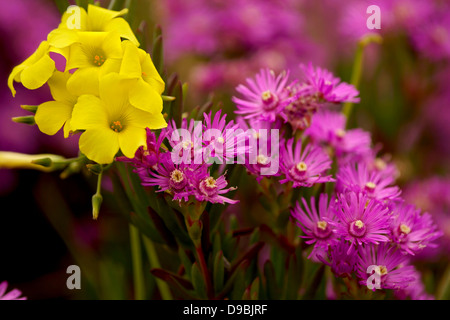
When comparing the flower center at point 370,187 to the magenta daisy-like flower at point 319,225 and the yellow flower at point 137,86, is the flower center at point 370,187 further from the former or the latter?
the yellow flower at point 137,86

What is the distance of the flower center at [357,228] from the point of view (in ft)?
1.00

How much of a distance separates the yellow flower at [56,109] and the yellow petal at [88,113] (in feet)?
0.07

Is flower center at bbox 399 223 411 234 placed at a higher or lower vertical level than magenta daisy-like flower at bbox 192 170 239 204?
lower

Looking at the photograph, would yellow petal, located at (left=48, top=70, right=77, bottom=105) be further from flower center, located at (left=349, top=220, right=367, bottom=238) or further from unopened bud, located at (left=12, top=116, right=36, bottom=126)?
flower center, located at (left=349, top=220, right=367, bottom=238)

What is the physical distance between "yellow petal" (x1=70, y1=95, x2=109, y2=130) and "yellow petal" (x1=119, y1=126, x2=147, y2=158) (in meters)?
0.02

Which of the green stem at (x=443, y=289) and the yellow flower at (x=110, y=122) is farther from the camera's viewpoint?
the green stem at (x=443, y=289)

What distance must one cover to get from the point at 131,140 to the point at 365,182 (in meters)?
0.18

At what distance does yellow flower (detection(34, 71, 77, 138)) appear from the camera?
0.29 metres

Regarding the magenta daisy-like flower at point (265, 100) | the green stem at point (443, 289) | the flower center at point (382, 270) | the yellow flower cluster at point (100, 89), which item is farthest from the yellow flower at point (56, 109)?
the green stem at point (443, 289)

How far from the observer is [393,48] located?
69cm

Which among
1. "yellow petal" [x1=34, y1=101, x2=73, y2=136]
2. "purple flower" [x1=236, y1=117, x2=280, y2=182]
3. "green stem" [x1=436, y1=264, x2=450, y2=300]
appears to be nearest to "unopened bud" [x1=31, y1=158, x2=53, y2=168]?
"yellow petal" [x1=34, y1=101, x2=73, y2=136]

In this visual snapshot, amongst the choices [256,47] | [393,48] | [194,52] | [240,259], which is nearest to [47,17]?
[194,52]
